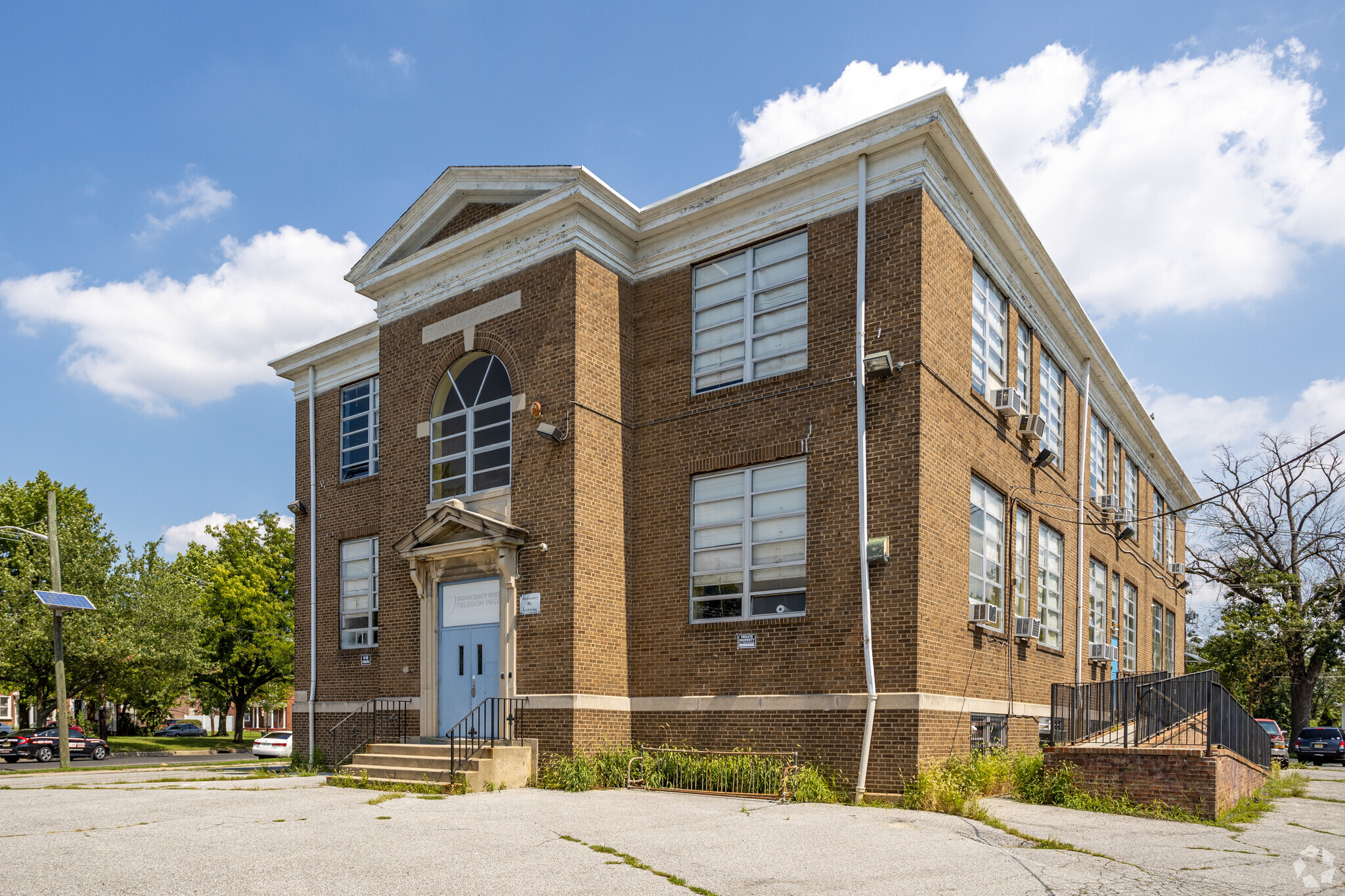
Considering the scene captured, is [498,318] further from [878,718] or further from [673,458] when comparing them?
[878,718]

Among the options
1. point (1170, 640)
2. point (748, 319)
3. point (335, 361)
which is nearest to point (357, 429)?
point (335, 361)

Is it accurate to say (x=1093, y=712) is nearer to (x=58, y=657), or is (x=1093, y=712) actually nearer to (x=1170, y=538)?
(x=1170, y=538)

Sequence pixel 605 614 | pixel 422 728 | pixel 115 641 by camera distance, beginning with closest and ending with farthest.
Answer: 1. pixel 605 614
2. pixel 422 728
3. pixel 115 641

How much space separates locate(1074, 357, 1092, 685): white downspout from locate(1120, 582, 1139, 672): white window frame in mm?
4415

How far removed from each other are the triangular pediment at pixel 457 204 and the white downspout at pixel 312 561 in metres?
5.32

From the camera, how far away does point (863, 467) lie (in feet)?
46.9

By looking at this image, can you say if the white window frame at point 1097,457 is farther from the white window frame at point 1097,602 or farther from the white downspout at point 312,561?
the white downspout at point 312,561

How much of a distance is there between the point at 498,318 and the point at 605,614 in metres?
5.43

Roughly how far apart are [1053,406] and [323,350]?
1636 cm

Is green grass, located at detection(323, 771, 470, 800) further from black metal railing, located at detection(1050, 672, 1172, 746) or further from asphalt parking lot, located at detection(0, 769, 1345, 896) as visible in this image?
black metal railing, located at detection(1050, 672, 1172, 746)

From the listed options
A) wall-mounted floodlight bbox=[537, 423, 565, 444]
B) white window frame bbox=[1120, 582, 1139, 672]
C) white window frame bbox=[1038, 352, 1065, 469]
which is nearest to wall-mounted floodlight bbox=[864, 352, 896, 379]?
wall-mounted floodlight bbox=[537, 423, 565, 444]

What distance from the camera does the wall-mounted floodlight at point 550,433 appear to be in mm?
15727

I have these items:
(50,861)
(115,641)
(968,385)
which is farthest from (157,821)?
(115,641)

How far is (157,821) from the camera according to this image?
1125cm
